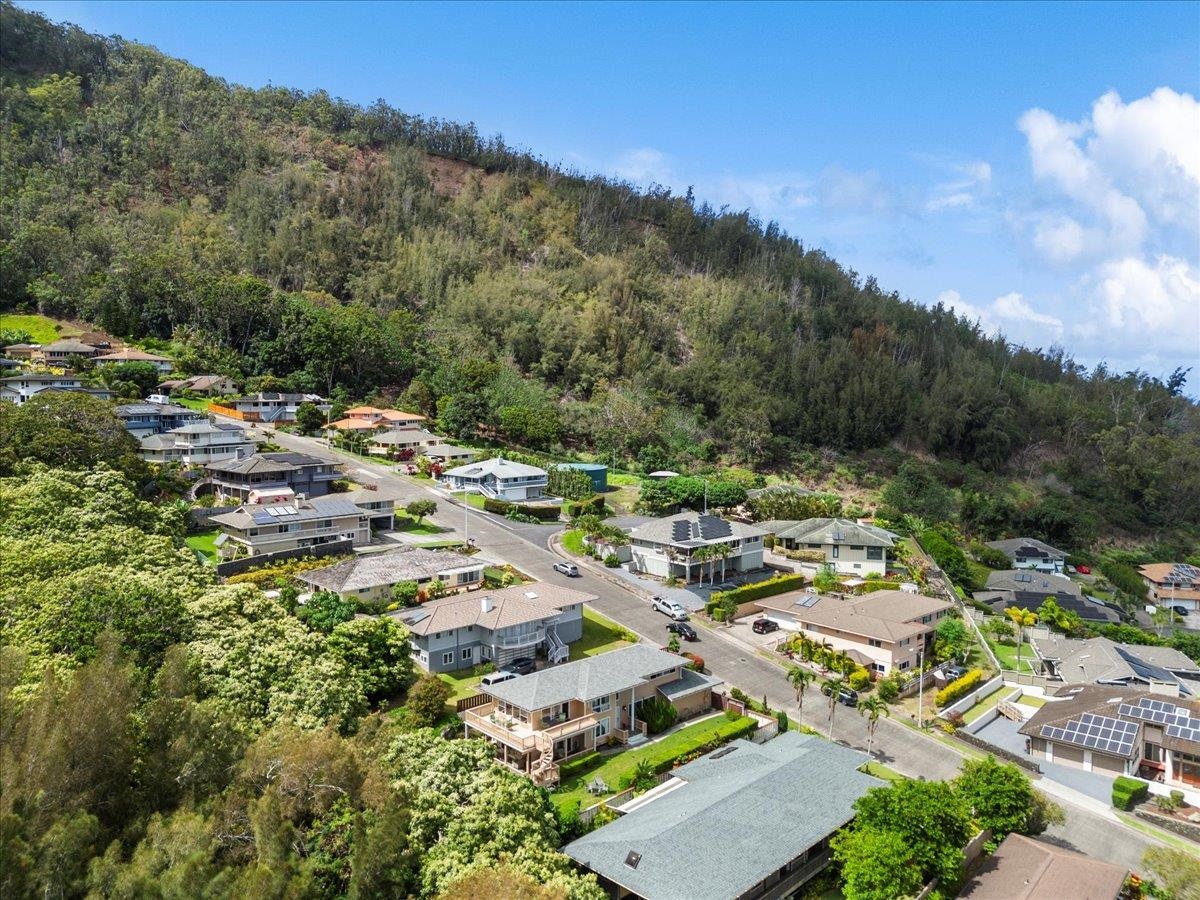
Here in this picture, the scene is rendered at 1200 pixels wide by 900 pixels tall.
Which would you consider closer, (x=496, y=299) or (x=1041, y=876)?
(x=1041, y=876)

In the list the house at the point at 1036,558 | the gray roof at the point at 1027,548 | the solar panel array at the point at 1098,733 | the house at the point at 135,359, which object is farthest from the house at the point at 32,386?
the house at the point at 1036,558

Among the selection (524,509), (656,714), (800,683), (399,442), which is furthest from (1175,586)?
(399,442)

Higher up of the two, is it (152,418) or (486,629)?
(152,418)

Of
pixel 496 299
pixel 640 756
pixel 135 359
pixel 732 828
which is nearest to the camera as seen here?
pixel 732 828

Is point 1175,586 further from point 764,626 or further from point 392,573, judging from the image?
point 392,573

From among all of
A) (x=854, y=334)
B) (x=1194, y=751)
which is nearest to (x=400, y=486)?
(x=1194, y=751)

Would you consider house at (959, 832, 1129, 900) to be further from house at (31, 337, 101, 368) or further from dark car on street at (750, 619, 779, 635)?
house at (31, 337, 101, 368)

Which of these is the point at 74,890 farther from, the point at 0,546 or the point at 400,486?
the point at 400,486
